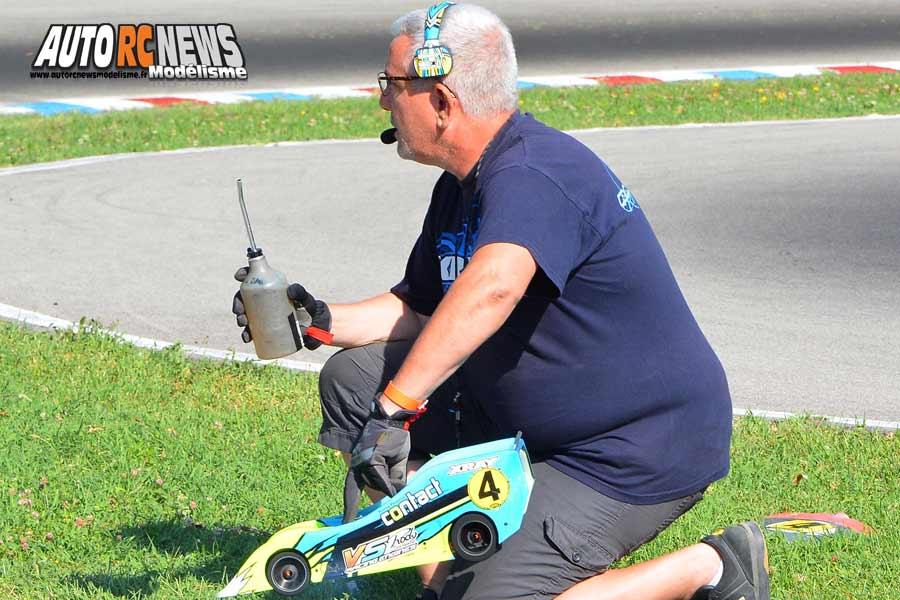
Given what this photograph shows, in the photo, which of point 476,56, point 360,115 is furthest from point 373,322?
point 360,115

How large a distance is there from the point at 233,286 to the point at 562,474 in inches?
171

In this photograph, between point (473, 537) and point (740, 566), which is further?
point (740, 566)

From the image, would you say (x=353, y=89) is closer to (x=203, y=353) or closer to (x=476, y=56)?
(x=203, y=353)

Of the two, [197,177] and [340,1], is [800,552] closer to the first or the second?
[197,177]

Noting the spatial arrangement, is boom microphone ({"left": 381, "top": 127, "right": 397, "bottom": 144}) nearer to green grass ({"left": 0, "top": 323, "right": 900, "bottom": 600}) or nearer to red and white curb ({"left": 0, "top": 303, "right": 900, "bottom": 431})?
green grass ({"left": 0, "top": 323, "right": 900, "bottom": 600})

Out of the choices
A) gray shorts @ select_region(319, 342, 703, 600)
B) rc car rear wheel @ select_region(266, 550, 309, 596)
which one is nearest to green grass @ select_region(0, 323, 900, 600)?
rc car rear wheel @ select_region(266, 550, 309, 596)

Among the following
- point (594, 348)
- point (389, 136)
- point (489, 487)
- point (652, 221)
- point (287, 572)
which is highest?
point (389, 136)

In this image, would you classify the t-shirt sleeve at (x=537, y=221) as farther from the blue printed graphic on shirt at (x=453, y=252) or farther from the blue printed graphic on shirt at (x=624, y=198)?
the blue printed graphic on shirt at (x=453, y=252)

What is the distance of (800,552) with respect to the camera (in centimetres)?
379

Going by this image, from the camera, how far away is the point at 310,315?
347cm

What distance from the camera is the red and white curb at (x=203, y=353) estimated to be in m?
5.14

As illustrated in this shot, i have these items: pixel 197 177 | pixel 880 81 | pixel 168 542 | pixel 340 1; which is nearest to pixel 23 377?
pixel 168 542

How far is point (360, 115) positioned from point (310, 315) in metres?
9.36
